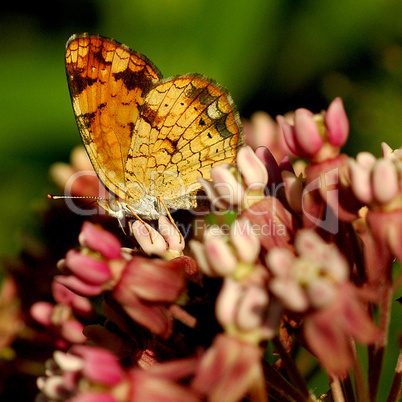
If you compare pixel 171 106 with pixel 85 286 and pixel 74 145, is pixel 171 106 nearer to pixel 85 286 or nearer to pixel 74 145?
pixel 85 286

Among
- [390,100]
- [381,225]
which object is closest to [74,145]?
[390,100]

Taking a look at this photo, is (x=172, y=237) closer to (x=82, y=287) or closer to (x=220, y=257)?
(x=82, y=287)

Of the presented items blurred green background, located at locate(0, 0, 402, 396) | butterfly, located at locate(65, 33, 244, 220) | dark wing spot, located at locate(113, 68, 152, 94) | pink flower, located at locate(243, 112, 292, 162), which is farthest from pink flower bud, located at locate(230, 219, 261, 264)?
blurred green background, located at locate(0, 0, 402, 396)

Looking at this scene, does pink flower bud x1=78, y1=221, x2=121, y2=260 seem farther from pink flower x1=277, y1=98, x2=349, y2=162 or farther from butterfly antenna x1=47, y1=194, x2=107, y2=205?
butterfly antenna x1=47, y1=194, x2=107, y2=205

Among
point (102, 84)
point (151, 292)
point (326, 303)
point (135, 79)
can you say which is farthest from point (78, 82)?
point (326, 303)

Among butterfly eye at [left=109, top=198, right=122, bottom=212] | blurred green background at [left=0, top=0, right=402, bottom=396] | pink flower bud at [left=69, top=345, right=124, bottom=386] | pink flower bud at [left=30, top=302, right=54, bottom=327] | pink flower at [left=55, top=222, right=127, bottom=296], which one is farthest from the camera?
blurred green background at [left=0, top=0, right=402, bottom=396]

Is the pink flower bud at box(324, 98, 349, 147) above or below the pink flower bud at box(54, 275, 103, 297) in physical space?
above
